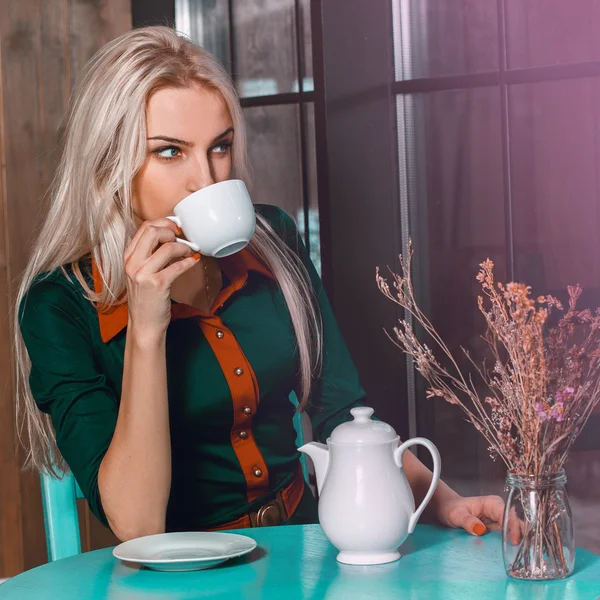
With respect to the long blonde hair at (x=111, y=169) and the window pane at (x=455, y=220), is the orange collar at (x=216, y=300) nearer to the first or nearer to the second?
the long blonde hair at (x=111, y=169)

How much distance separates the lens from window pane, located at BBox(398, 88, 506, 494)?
7.34 feet

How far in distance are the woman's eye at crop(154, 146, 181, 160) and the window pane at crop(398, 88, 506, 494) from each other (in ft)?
3.08

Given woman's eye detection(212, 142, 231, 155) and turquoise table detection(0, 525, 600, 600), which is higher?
woman's eye detection(212, 142, 231, 155)

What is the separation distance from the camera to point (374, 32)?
2236mm

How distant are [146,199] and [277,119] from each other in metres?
0.94

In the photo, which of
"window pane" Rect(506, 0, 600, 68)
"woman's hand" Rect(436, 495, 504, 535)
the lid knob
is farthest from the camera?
"window pane" Rect(506, 0, 600, 68)

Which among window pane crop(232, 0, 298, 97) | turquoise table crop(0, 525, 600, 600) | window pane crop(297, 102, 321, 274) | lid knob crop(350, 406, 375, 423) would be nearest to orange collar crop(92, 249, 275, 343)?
turquoise table crop(0, 525, 600, 600)

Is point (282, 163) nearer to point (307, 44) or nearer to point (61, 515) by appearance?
point (307, 44)

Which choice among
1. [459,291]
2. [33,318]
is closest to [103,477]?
[33,318]

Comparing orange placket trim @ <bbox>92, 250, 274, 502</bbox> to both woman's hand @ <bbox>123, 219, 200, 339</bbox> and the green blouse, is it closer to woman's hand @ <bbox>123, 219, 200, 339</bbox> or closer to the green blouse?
the green blouse

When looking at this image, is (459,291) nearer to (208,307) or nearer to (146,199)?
(208,307)

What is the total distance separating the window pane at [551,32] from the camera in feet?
6.94

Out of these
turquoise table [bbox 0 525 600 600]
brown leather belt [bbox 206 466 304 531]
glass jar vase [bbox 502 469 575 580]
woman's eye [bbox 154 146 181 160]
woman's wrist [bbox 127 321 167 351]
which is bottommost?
brown leather belt [bbox 206 466 304 531]

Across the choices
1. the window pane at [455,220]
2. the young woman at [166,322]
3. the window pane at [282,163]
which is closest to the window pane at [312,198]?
the window pane at [282,163]
